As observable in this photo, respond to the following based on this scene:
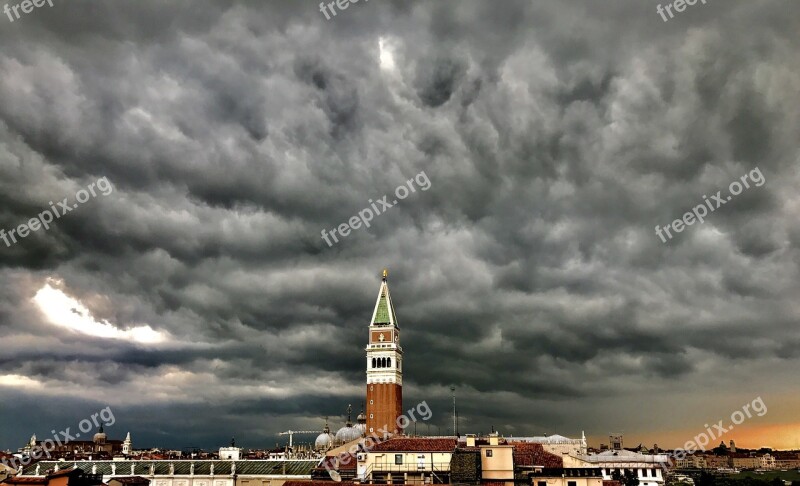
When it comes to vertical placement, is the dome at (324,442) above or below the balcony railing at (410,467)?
above

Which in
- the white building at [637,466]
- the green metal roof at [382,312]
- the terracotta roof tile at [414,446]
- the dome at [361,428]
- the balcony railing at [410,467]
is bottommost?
the white building at [637,466]

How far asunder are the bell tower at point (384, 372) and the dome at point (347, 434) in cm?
363

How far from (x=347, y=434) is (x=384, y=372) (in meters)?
17.6

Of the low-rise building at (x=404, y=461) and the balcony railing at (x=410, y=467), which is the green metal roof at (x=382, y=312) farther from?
the balcony railing at (x=410, y=467)

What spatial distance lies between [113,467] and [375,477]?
63733 mm

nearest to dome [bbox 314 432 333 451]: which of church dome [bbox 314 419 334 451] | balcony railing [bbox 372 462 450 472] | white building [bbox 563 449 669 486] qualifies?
church dome [bbox 314 419 334 451]

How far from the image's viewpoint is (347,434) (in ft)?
550

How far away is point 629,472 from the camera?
393 feet

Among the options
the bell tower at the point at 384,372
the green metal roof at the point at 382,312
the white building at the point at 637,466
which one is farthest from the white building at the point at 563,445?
the green metal roof at the point at 382,312

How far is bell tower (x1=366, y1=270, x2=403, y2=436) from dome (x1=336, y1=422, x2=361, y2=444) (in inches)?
143

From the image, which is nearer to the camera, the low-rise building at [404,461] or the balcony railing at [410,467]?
the low-rise building at [404,461]

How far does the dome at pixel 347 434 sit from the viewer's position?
165250 millimetres

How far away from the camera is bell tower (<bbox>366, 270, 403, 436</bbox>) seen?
547ft

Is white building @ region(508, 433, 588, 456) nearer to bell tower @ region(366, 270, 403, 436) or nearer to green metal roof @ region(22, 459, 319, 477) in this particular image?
bell tower @ region(366, 270, 403, 436)
